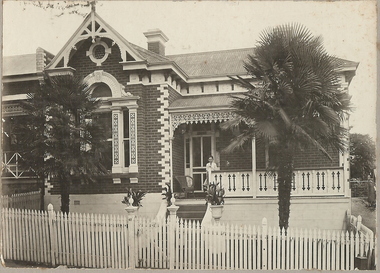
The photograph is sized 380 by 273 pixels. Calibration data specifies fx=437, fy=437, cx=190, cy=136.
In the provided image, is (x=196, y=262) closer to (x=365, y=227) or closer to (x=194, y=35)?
(x=365, y=227)

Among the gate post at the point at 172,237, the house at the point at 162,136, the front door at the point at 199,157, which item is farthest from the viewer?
the front door at the point at 199,157

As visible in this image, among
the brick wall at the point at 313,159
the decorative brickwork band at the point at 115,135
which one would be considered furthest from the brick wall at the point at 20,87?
the brick wall at the point at 313,159

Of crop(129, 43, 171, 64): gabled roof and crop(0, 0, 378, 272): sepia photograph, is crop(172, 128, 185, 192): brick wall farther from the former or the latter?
crop(129, 43, 171, 64): gabled roof

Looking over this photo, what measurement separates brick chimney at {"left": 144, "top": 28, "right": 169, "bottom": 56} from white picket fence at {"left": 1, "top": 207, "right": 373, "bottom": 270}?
4.26 metres

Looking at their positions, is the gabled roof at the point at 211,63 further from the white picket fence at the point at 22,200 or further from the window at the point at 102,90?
the white picket fence at the point at 22,200

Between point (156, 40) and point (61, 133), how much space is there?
3525 millimetres

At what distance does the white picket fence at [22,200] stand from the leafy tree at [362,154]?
25.9 feet

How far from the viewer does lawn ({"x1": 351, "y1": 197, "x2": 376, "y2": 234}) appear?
359 inches

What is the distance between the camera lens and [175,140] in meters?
13.4

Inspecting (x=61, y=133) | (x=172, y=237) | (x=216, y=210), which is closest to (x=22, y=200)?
(x=61, y=133)

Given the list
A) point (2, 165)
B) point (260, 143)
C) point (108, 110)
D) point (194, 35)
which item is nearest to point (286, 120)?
point (260, 143)

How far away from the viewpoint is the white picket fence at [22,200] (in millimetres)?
10164

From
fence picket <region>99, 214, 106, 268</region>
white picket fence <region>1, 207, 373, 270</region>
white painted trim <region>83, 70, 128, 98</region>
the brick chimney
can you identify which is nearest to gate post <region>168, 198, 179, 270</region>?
white picket fence <region>1, 207, 373, 270</region>

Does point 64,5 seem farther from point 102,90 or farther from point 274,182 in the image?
point 274,182
